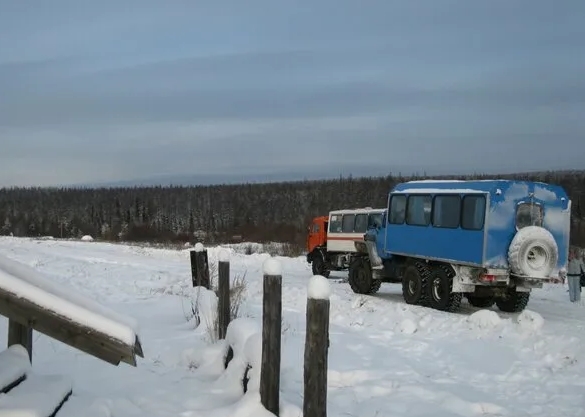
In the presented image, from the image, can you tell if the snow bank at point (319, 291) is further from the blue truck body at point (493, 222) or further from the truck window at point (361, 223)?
the truck window at point (361, 223)

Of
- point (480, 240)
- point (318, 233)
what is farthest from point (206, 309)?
point (318, 233)

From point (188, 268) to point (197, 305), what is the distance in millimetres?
13276

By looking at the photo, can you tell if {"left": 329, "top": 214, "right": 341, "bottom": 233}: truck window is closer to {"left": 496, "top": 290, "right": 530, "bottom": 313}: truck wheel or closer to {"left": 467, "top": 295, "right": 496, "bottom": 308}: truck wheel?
{"left": 467, "top": 295, "right": 496, "bottom": 308}: truck wheel

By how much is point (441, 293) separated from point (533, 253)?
233 centimetres

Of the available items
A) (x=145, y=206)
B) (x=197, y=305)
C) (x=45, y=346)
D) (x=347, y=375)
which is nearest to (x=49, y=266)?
(x=197, y=305)

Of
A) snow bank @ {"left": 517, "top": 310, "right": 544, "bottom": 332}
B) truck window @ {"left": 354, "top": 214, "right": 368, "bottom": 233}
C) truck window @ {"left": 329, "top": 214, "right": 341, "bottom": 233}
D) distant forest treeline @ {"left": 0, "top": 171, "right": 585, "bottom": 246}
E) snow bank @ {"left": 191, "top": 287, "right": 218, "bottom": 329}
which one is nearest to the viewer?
snow bank @ {"left": 191, "top": 287, "right": 218, "bottom": 329}

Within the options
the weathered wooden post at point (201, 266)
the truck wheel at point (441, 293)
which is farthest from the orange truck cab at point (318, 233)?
the weathered wooden post at point (201, 266)

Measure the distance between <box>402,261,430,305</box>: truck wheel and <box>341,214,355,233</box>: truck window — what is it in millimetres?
6679

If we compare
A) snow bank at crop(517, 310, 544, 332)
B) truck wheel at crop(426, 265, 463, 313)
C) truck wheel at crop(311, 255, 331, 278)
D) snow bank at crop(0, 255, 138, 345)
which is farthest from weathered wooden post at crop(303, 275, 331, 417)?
truck wheel at crop(311, 255, 331, 278)

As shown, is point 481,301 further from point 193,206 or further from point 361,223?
point 193,206

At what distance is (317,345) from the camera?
4.53 metres

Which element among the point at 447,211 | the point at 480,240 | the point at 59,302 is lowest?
the point at 480,240

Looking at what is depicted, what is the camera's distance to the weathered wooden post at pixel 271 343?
5262 millimetres

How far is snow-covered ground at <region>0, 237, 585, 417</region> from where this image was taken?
19.7 feet
